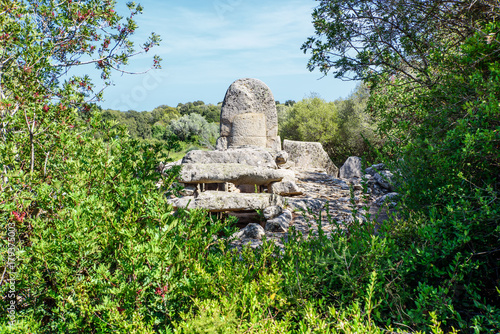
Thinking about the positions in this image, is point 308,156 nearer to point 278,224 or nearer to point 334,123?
point 278,224

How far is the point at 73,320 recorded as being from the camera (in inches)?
81.7

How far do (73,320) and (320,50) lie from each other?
5.98 m

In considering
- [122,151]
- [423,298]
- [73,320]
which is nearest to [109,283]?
[73,320]

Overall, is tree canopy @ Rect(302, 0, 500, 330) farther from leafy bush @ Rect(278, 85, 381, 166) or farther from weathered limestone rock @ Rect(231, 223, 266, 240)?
leafy bush @ Rect(278, 85, 381, 166)

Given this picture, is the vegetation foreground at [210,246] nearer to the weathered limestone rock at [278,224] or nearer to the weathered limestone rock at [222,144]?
the weathered limestone rock at [278,224]

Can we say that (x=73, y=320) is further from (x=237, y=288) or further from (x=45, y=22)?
(x=45, y=22)

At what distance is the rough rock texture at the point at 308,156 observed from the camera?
14.2m

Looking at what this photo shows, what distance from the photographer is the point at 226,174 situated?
716 centimetres

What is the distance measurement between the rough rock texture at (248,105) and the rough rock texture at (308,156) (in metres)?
1.55

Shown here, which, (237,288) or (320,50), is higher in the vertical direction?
(320,50)

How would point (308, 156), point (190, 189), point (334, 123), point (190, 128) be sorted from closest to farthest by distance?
point (190, 189) < point (308, 156) < point (334, 123) < point (190, 128)

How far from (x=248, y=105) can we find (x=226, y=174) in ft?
19.8

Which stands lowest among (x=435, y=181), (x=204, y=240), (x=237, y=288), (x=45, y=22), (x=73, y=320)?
(x=73, y=320)

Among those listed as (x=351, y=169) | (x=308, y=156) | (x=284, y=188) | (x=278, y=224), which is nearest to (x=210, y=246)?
(x=278, y=224)
